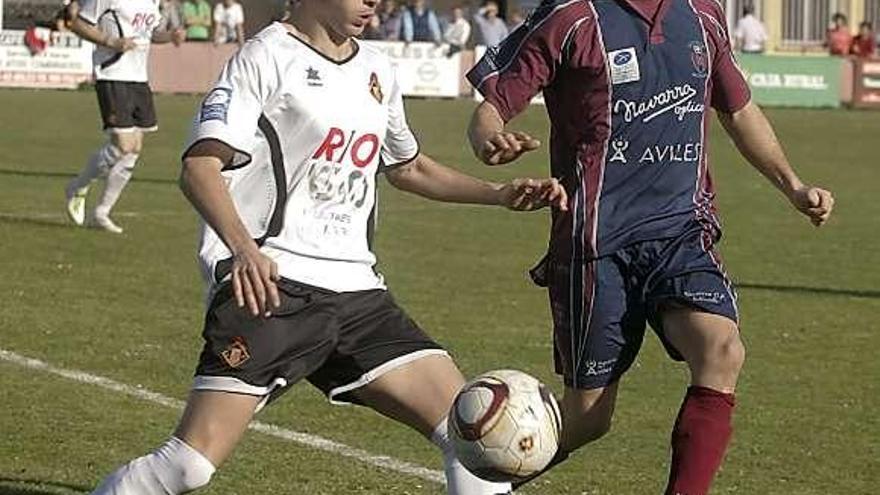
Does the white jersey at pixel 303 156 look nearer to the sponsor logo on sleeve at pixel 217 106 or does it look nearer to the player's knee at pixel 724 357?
the sponsor logo on sleeve at pixel 217 106

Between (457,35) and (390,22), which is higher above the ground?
(457,35)

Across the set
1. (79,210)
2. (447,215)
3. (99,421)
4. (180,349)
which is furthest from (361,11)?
(447,215)

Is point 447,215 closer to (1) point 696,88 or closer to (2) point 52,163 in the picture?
(2) point 52,163

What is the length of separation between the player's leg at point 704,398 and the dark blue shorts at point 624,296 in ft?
0.23

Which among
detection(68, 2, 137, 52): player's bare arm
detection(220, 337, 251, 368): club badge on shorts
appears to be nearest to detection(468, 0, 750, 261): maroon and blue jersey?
detection(220, 337, 251, 368): club badge on shorts

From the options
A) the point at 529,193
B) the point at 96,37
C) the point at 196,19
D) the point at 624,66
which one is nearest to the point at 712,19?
the point at 624,66

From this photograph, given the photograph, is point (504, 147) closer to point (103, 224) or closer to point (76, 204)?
point (103, 224)

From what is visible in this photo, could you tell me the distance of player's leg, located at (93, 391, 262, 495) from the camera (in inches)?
239

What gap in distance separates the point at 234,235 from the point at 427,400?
99 cm

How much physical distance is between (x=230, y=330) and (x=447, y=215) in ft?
42.6

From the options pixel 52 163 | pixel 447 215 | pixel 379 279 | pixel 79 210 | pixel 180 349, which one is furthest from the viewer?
pixel 52 163

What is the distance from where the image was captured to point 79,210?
16.9 meters

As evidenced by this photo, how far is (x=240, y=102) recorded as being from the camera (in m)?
6.11

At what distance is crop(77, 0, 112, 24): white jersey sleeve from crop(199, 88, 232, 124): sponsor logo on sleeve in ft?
34.6
